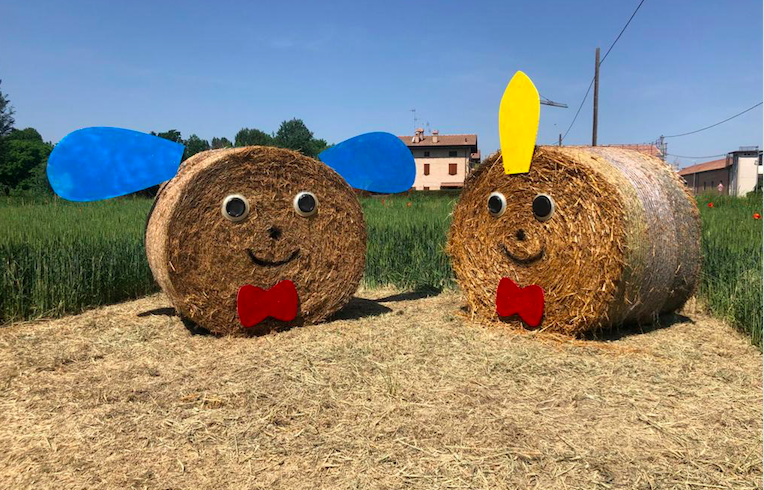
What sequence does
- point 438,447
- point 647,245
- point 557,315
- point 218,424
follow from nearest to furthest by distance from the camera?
1. point 438,447
2. point 218,424
3. point 647,245
4. point 557,315

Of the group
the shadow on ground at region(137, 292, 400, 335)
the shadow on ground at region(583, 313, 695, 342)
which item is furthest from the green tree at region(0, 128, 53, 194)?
the shadow on ground at region(583, 313, 695, 342)

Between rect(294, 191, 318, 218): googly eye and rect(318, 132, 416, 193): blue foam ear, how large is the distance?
0.82m

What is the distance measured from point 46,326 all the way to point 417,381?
3.91m

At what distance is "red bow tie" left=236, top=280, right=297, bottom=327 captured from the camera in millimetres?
5016

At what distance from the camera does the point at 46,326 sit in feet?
18.0

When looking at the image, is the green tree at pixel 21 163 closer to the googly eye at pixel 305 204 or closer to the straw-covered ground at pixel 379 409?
the googly eye at pixel 305 204

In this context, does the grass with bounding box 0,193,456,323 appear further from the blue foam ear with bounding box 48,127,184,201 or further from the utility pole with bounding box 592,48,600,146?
the utility pole with bounding box 592,48,600,146

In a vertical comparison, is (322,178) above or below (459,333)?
above

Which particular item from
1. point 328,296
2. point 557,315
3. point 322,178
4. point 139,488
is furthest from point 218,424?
point 557,315

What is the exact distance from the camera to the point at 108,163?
205 inches

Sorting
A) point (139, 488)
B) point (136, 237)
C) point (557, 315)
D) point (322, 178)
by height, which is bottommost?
point (139, 488)

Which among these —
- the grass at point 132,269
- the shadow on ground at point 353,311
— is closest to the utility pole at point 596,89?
the grass at point 132,269

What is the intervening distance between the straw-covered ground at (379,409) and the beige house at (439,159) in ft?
154

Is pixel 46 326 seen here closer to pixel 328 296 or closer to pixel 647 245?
pixel 328 296
